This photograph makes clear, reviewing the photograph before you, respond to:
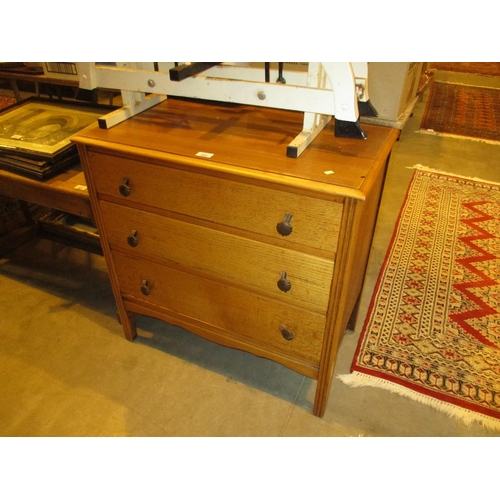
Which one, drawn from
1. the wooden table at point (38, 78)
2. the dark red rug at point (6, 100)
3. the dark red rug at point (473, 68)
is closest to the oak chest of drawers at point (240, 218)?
the wooden table at point (38, 78)

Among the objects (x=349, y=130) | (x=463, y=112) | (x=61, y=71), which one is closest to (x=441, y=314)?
(x=349, y=130)

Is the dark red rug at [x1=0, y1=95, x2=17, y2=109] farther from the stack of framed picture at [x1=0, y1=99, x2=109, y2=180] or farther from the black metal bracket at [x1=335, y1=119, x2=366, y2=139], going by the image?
the black metal bracket at [x1=335, y1=119, x2=366, y2=139]

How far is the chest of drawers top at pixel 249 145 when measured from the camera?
103 centimetres

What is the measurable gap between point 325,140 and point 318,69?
0.21 meters

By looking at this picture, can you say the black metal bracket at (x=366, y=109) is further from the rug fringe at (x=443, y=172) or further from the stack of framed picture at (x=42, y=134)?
the rug fringe at (x=443, y=172)

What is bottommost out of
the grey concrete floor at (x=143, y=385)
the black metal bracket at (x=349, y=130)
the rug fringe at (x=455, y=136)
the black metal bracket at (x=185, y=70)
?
the grey concrete floor at (x=143, y=385)

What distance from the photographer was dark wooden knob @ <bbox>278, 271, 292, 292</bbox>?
1202mm

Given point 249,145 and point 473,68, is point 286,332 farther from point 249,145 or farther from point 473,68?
point 473,68

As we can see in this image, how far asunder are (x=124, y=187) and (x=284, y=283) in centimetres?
61

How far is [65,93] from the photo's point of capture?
9.12 ft

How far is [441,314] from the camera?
76.3 inches

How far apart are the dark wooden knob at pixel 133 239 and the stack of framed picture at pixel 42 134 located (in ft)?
1.80

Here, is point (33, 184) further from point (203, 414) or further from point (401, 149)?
point (401, 149)

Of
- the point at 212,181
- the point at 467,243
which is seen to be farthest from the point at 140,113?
the point at 467,243
